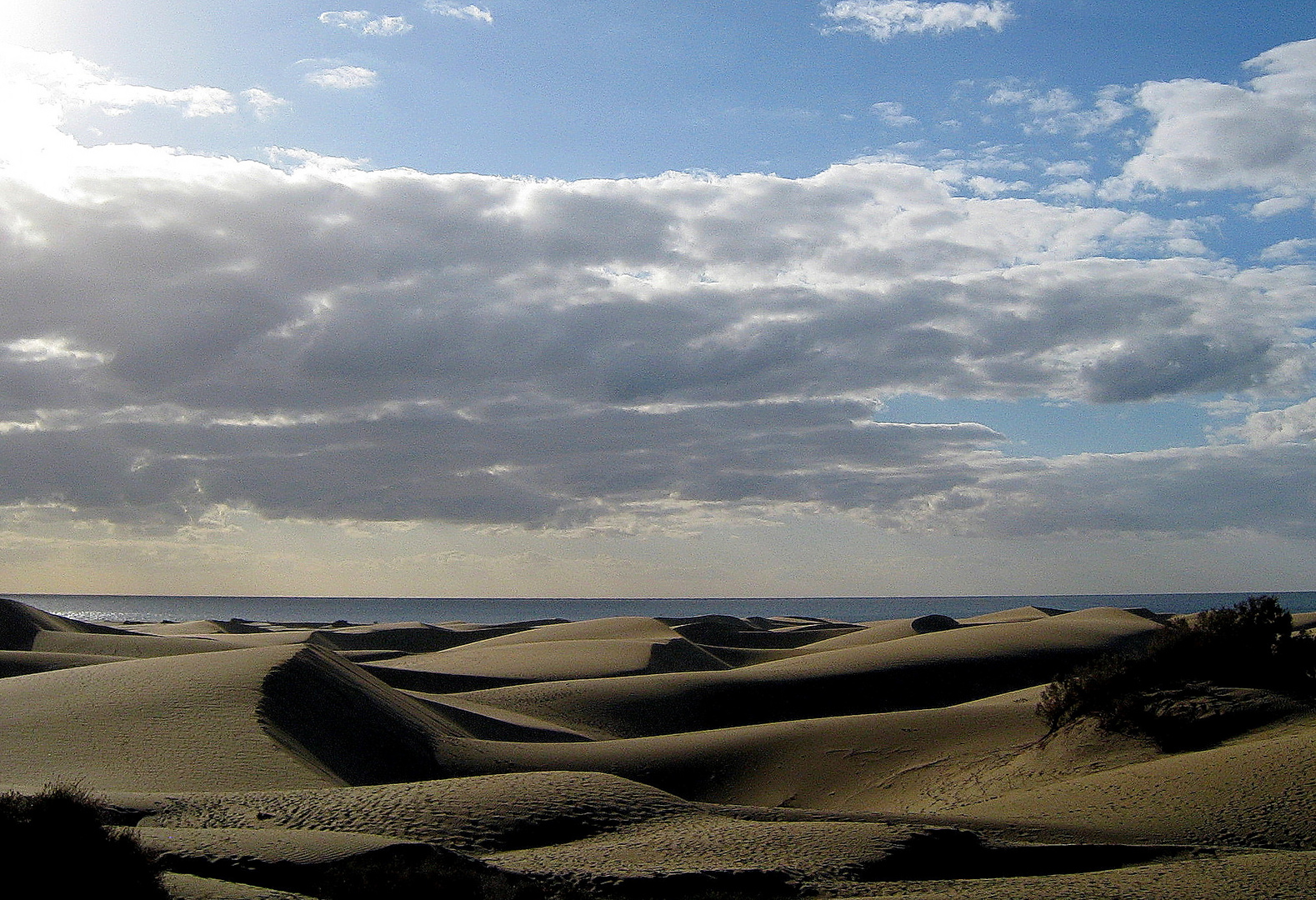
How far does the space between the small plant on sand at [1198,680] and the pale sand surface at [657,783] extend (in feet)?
1.51

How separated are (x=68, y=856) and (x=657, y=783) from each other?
45.1 ft

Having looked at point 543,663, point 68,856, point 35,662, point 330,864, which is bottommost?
point 543,663

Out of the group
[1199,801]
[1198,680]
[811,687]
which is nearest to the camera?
[1199,801]

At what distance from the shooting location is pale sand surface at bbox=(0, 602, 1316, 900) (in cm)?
852

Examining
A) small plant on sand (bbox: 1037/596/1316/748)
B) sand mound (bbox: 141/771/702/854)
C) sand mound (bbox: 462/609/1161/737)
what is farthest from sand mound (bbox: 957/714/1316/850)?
sand mound (bbox: 462/609/1161/737)

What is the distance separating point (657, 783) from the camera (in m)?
19.4

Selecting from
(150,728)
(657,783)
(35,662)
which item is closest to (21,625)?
(35,662)

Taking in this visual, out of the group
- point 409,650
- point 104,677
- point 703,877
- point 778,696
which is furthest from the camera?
point 409,650

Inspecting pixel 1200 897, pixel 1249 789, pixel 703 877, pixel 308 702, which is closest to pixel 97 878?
pixel 703 877

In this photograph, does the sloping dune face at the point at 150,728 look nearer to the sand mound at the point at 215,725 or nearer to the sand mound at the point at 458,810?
the sand mound at the point at 215,725

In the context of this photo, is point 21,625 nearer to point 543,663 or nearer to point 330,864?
point 543,663

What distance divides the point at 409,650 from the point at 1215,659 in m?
46.3

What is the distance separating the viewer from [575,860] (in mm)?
9070

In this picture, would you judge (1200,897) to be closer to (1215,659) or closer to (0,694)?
(1215,659)
